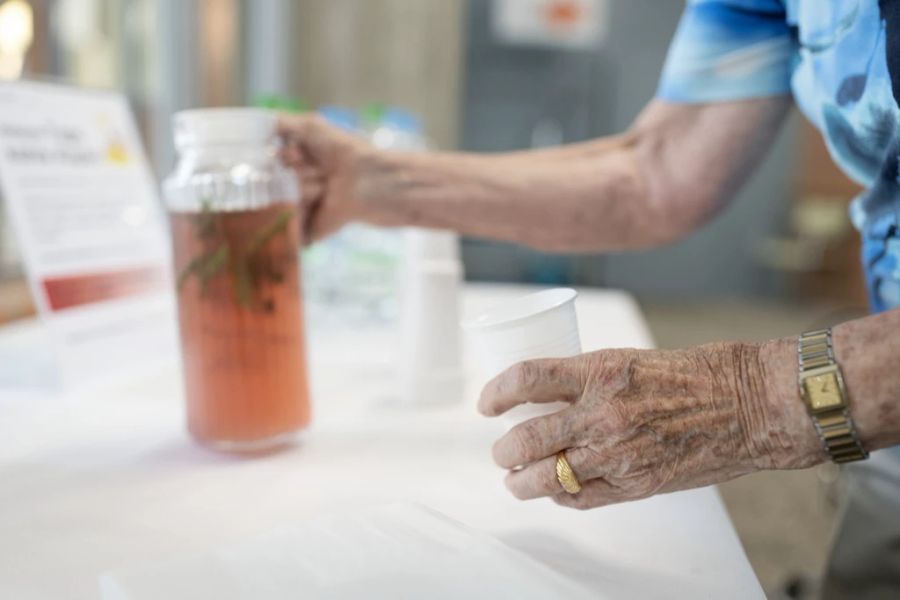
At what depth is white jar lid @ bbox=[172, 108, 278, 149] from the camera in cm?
69

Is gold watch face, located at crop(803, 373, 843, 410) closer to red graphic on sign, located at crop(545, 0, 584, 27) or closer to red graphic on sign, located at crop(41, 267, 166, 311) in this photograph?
red graphic on sign, located at crop(41, 267, 166, 311)

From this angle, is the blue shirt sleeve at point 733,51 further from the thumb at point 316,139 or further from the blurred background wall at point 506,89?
the blurred background wall at point 506,89

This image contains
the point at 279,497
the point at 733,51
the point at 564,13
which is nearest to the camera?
the point at 279,497

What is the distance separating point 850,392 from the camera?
0.49m

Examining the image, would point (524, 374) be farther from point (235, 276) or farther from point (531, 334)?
point (235, 276)

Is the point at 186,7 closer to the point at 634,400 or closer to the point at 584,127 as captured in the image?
the point at 634,400

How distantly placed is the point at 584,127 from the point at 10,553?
14.9ft

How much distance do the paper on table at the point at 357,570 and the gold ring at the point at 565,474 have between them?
56 millimetres

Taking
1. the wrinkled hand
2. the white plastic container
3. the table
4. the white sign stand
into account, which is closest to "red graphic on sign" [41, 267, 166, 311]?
the white sign stand

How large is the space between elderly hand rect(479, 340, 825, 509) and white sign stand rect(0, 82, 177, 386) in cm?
61

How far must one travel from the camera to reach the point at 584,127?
4785mm

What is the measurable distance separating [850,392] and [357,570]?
32 centimetres

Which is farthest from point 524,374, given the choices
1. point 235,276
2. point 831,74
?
point 831,74

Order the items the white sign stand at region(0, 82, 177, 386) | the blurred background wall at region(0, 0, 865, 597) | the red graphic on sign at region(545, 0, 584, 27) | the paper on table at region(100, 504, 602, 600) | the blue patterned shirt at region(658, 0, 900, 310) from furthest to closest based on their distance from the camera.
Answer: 1. the red graphic on sign at region(545, 0, 584, 27)
2. the blurred background wall at region(0, 0, 865, 597)
3. the white sign stand at region(0, 82, 177, 386)
4. the blue patterned shirt at region(658, 0, 900, 310)
5. the paper on table at region(100, 504, 602, 600)
